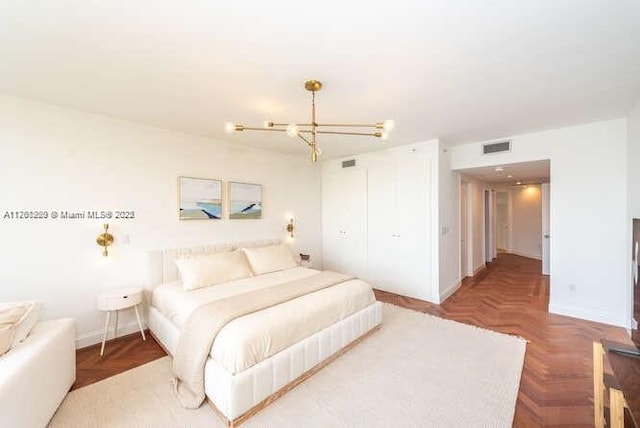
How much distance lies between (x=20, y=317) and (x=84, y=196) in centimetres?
149

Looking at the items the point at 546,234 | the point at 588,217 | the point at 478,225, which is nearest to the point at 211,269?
the point at 588,217

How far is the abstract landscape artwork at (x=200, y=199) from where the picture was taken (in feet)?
11.8

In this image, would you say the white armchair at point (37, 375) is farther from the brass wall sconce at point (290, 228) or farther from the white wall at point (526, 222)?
the white wall at point (526, 222)

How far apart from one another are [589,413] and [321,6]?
3.16m

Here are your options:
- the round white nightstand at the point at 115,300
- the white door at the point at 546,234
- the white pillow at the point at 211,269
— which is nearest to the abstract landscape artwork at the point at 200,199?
the white pillow at the point at 211,269

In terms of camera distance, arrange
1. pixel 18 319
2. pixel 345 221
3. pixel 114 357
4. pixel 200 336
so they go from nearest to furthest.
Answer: pixel 18 319
pixel 200 336
pixel 114 357
pixel 345 221

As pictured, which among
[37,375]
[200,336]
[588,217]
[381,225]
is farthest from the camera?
[381,225]

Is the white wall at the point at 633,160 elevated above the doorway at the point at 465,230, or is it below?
above

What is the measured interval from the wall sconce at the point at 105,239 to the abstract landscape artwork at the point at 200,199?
0.79 metres

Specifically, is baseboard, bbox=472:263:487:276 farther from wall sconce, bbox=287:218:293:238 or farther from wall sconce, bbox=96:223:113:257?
wall sconce, bbox=96:223:113:257

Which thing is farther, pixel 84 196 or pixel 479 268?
pixel 479 268

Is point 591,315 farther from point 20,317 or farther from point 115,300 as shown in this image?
point 20,317

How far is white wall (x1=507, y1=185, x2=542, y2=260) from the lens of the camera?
758 cm

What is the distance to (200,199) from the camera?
3.73 metres
